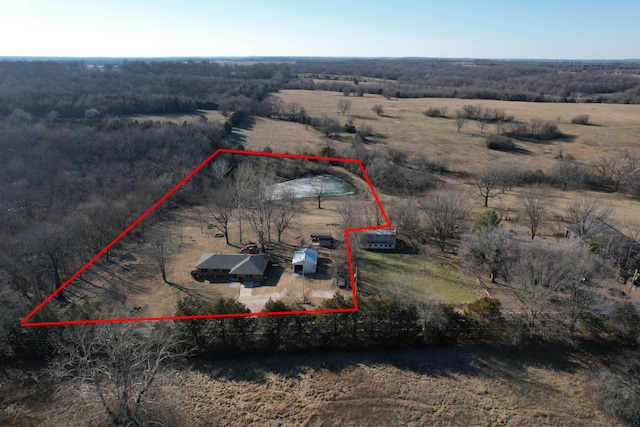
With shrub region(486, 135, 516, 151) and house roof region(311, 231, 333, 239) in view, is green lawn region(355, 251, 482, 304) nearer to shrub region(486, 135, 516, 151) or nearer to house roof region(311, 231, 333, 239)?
house roof region(311, 231, 333, 239)

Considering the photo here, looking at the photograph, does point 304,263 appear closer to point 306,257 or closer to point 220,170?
point 306,257

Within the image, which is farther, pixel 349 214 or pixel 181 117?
pixel 181 117

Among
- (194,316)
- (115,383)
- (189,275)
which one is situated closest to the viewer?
(115,383)

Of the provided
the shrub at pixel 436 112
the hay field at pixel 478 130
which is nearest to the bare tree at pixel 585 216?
the hay field at pixel 478 130

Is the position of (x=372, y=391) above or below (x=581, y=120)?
below

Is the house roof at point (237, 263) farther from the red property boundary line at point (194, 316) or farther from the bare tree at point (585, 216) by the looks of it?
the bare tree at point (585, 216)

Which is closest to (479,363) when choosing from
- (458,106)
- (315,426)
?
(315,426)

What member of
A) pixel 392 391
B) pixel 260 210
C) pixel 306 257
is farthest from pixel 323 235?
pixel 392 391

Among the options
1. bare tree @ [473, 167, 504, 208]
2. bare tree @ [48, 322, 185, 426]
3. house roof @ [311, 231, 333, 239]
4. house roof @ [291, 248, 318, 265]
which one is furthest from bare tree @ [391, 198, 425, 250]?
bare tree @ [48, 322, 185, 426]
